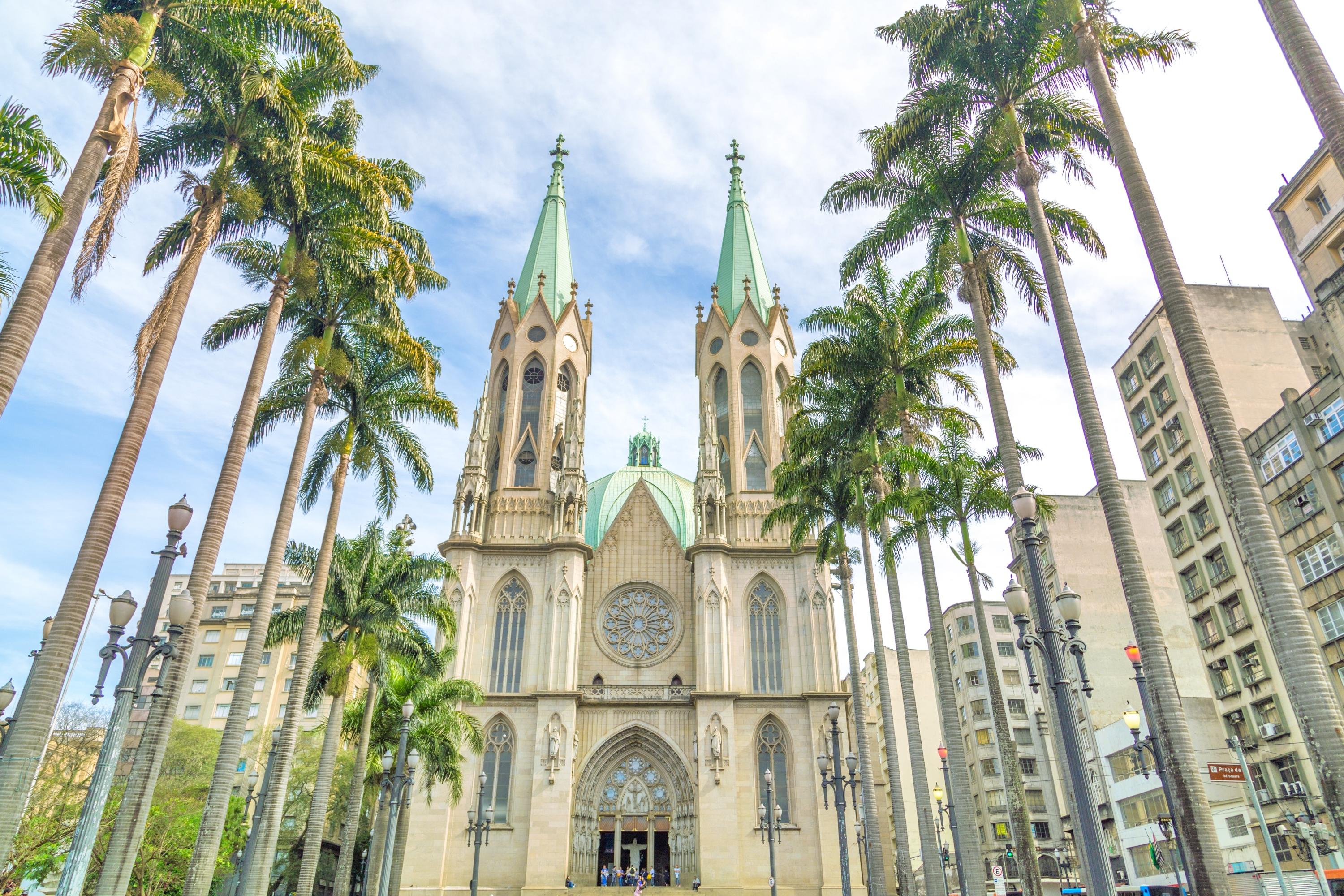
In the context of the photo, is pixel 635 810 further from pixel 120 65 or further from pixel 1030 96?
pixel 120 65

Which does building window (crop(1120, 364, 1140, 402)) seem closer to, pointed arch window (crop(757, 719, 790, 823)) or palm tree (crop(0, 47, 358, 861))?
pointed arch window (crop(757, 719, 790, 823))

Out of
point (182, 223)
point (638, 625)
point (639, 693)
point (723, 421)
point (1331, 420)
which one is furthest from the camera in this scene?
point (723, 421)

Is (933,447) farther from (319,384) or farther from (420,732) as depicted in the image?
(420,732)

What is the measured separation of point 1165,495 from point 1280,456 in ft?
25.8

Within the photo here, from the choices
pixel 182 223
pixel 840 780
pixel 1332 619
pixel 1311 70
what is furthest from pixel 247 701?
pixel 1332 619

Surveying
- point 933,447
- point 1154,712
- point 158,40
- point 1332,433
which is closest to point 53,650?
point 158,40

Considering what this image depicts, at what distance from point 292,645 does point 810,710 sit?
46.9 meters

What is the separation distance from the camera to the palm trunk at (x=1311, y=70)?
10.1m

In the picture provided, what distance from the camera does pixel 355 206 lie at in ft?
62.7

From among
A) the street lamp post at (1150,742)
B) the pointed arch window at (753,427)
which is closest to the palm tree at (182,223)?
the street lamp post at (1150,742)

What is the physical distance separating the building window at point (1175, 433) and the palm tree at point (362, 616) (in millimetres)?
30959

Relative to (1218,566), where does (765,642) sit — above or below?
below

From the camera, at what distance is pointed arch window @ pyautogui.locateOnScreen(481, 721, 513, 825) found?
36750mm

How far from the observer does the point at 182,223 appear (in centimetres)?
1764
